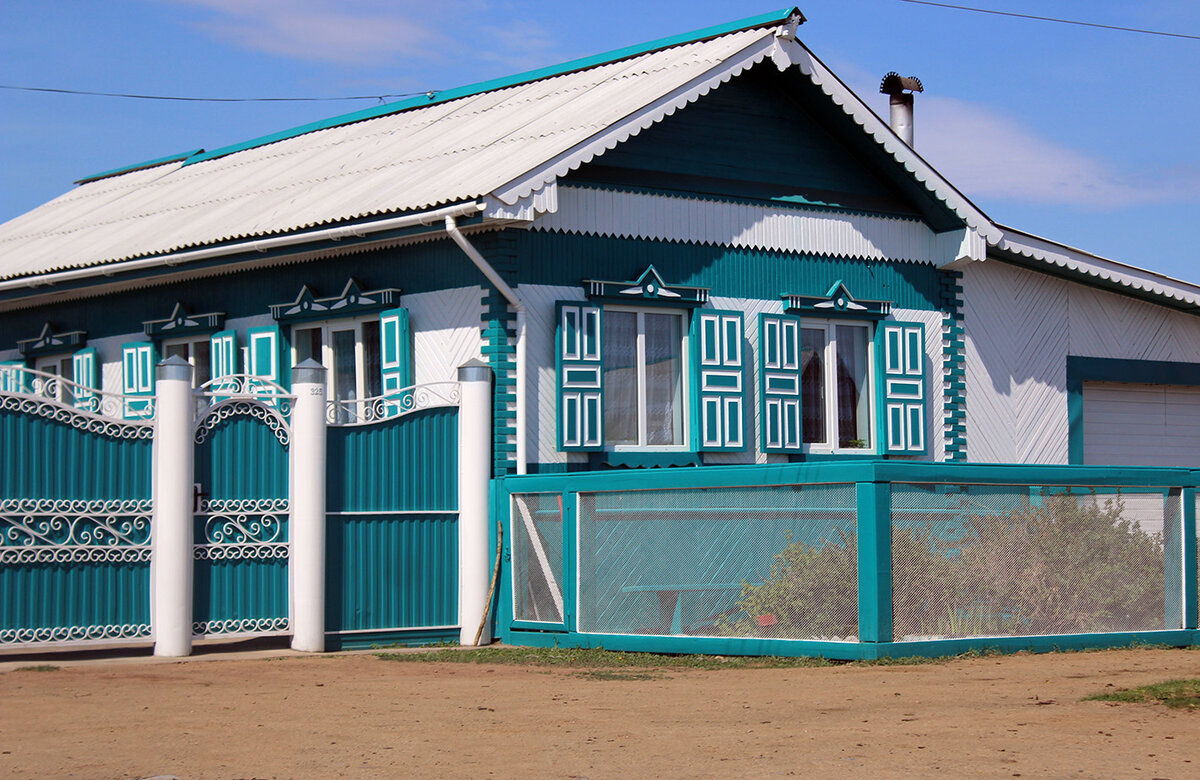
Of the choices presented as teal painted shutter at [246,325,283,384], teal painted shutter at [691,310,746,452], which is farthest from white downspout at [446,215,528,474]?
teal painted shutter at [246,325,283,384]

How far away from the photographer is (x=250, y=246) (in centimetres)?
1562

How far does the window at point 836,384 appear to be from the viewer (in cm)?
1675

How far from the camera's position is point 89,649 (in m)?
A: 13.3

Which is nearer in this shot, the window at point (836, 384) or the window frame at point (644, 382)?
the window frame at point (644, 382)

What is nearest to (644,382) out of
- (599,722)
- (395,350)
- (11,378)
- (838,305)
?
A: (395,350)

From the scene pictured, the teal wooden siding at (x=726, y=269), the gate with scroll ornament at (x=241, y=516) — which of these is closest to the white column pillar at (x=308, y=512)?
the gate with scroll ornament at (x=241, y=516)

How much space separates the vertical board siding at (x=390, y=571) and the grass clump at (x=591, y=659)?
59 cm

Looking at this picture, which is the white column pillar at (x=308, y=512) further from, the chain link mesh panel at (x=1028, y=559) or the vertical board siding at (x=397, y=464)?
the chain link mesh panel at (x=1028, y=559)

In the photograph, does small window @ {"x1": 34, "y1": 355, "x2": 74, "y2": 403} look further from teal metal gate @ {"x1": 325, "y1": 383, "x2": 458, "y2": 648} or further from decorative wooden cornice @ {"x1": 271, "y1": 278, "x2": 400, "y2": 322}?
teal metal gate @ {"x1": 325, "y1": 383, "x2": 458, "y2": 648}

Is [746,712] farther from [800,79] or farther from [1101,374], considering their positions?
[1101,374]

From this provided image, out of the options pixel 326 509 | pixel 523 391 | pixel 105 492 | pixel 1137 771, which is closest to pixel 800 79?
pixel 523 391

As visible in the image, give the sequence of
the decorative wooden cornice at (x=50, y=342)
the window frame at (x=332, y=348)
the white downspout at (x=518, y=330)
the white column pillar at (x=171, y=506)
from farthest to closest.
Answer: the decorative wooden cornice at (x=50, y=342) → the window frame at (x=332, y=348) → the white downspout at (x=518, y=330) → the white column pillar at (x=171, y=506)

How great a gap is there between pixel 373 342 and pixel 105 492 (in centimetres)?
413

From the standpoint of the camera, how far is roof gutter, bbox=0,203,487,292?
13.8m
